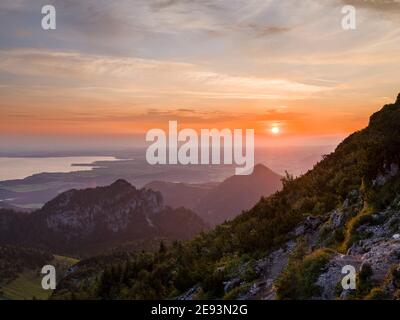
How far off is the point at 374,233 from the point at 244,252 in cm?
737

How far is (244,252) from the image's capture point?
21125 millimetres

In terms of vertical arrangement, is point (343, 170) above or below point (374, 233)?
above

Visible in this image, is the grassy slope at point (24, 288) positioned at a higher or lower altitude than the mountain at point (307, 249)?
lower

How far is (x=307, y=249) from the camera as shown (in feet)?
56.7

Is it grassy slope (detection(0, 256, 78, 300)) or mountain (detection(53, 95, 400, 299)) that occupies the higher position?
mountain (detection(53, 95, 400, 299))

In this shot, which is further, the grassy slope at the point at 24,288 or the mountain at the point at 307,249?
the grassy slope at the point at 24,288

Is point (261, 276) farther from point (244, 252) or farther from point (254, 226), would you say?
point (254, 226)

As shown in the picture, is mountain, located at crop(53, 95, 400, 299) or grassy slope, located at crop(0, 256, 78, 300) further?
grassy slope, located at crop(0, 256, 78, 300)

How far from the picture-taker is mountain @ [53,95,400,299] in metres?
13.0

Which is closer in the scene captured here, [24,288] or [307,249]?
[307,249]

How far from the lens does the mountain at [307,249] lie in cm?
1300

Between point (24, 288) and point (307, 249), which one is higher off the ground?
point (307, 249)
